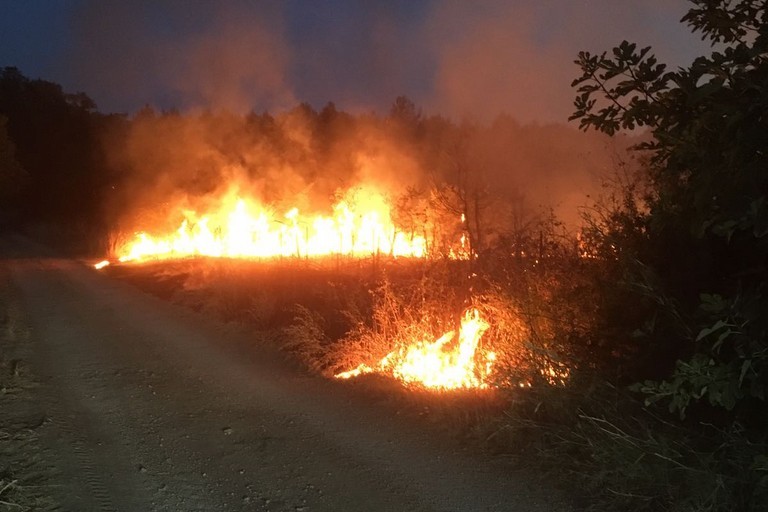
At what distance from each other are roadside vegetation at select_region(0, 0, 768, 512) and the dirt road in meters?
0.57

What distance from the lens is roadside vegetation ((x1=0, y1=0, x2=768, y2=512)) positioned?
3230mm

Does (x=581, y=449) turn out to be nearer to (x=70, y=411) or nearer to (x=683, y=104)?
(x=683, y=104)

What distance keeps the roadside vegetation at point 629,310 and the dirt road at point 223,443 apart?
0.57 m

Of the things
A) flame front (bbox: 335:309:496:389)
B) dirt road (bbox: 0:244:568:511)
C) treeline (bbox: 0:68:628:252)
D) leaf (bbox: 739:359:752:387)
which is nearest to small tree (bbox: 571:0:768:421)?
leaf (bbox: 739:359:752:387)

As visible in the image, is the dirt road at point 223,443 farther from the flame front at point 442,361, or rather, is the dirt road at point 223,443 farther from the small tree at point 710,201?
the small tree at point 710,201

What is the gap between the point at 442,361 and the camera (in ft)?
24.5

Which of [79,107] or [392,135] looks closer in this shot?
[392,135]

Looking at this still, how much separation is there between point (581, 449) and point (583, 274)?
1.67 meters

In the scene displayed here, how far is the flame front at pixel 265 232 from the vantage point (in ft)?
62.2

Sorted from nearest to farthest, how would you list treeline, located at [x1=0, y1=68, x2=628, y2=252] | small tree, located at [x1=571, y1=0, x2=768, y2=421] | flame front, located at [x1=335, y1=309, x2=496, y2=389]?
small tree, located at [x1=571, y1=0, x2=768, y2=421], flame front, located at [x1=335, y1=309, x2=496, y2=389], treeline, located at [x1=0, y1=68, x2=628, y2=252]

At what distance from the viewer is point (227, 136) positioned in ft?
84.3

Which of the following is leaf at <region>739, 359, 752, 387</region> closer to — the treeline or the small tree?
the small tree

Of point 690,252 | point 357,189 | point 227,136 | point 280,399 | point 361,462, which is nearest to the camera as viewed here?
point 690,252

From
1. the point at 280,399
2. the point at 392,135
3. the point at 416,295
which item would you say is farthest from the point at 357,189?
the point at 280,399
